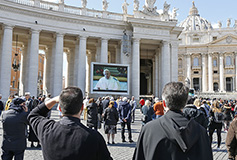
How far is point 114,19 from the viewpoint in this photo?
87.9 feet

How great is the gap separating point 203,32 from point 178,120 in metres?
61.8

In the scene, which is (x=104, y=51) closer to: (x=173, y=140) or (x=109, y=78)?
(x=109, y=78)

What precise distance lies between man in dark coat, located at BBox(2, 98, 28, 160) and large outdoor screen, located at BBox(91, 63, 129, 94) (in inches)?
735

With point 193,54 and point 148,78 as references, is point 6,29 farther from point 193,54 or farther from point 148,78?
point 193,54

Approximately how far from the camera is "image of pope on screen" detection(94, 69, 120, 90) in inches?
933

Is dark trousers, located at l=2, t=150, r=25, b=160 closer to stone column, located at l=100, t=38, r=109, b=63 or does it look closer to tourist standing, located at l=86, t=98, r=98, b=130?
tourist standing, located at l=86, t=98, r=98, b=130

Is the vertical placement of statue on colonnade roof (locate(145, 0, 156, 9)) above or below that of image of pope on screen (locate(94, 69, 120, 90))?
above

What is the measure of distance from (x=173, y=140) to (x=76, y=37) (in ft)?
84.8

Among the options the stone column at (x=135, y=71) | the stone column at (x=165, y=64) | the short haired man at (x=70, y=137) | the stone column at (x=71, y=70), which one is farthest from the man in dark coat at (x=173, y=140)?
the stone column at (x=71, y=70)

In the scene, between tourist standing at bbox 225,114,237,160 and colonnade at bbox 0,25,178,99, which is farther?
colonnade at bbox 0,25,178,99

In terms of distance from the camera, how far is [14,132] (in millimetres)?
4273

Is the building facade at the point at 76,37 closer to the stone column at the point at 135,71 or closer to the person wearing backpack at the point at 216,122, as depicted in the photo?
the stone column at the point at 135,71

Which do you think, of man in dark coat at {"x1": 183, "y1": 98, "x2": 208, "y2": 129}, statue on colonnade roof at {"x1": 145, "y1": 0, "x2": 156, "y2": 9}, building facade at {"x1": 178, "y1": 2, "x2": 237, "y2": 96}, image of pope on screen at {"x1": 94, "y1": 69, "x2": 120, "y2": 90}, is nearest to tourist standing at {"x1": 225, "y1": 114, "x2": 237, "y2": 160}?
man in dark coat at {"x1": 183, "y1": 98, "x2": 208, "y2": 129}

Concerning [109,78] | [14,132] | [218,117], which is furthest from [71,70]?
[14,132]
